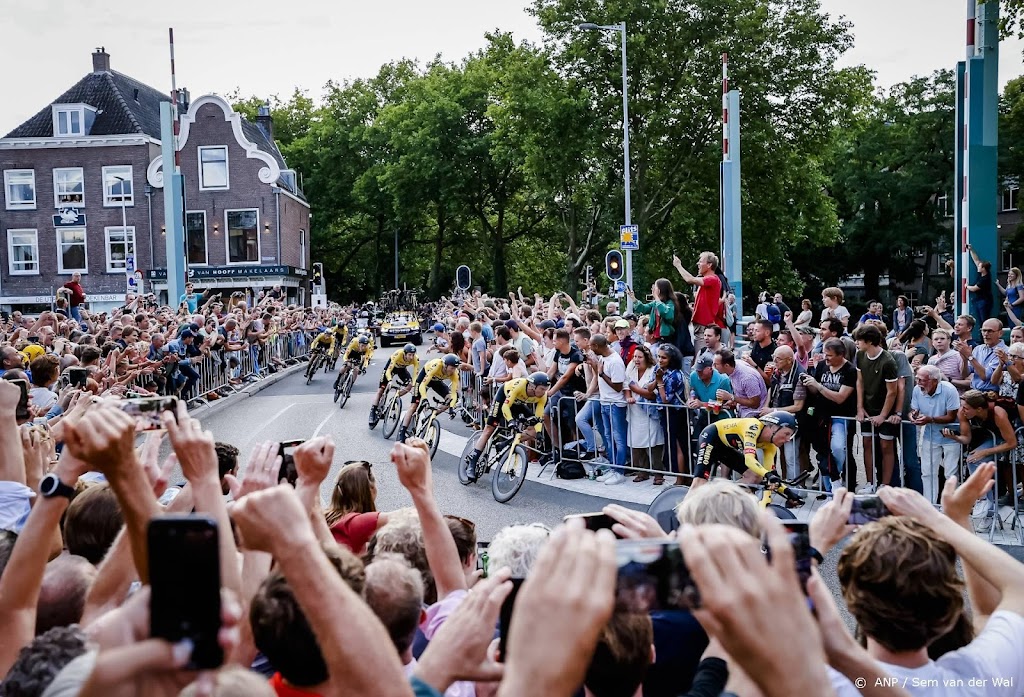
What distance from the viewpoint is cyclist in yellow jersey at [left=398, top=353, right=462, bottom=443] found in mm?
14633

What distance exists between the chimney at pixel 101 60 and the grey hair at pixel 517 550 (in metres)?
57.3

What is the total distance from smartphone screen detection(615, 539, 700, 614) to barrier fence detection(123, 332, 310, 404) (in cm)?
1518

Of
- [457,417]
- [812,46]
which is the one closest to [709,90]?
[812,46]

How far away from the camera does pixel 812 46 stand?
35.7 m

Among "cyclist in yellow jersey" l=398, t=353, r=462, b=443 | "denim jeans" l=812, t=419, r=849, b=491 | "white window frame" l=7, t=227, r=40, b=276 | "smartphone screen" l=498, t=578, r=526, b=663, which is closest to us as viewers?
"smartphone screen" l=498, t=578, r=526, b=663

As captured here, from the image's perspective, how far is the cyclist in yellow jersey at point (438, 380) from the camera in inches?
576

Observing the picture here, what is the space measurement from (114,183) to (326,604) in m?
53.5

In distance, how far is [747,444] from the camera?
344 inches

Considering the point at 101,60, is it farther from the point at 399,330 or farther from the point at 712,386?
the point at 712,386

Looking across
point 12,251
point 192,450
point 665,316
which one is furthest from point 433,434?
point 12,251

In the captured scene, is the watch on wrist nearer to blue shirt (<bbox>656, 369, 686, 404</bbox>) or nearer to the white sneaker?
the white sneaker

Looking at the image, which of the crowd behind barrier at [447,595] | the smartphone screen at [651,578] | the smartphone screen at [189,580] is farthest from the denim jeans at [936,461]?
the smartphone screen at [189,580]

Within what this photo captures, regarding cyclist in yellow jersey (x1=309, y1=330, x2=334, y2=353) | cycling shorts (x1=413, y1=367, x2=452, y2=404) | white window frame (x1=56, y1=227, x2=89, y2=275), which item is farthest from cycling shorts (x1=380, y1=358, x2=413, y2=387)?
white window frame (x1=56, y1=227, x2=89, y2=275)

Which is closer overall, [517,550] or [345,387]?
[517,550]
